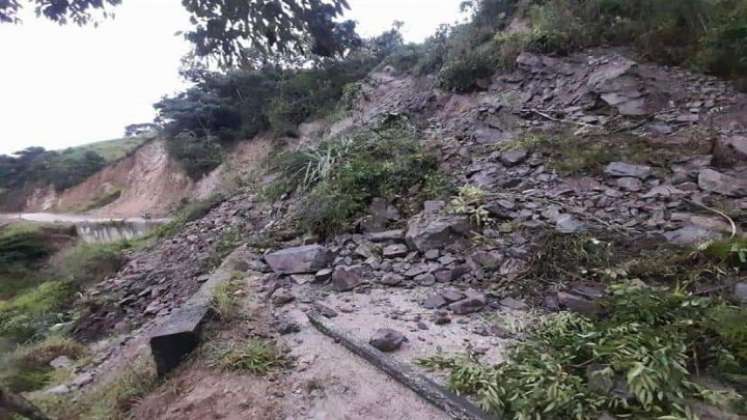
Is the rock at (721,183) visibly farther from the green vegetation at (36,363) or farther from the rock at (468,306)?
the green vegetation at (36,363)

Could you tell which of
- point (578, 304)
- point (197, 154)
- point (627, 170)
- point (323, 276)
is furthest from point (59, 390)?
point (197, 154)

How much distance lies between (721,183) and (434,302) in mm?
2527

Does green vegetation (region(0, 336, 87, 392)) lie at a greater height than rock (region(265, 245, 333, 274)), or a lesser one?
lesser

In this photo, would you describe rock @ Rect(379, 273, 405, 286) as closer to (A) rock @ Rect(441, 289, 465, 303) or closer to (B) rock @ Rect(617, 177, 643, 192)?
(A) rock @ Rect(441, 289, 465, 303)

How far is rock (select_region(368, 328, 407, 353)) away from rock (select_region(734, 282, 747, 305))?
1.77 meters

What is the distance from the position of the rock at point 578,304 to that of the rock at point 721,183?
1699mm

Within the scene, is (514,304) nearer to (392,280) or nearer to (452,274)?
(452,274)

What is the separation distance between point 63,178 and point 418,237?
17.9 meters

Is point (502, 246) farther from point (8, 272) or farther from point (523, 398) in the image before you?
point (8, 272)

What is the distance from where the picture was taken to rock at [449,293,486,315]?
2688 mm

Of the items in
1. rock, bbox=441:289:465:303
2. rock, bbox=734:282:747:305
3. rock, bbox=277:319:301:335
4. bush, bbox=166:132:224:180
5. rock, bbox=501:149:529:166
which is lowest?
rock, bbox=441:289:465:303

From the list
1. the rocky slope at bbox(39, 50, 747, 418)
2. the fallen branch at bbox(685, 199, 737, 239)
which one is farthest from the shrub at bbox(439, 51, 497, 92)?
the fallen branch at bbox(685, 199, 737, 239)

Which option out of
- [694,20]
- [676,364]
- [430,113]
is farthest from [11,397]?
[694,20]

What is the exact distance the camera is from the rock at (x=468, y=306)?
2688 mm
